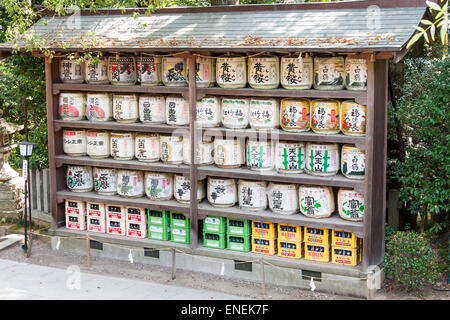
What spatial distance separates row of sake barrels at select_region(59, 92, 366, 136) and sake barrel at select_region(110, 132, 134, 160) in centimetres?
Answer: 30

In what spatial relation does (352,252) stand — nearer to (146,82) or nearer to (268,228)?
(268,228)

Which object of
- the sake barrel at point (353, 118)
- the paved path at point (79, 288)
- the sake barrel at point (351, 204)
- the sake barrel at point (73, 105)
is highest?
the sake barrel at point (73, 105)

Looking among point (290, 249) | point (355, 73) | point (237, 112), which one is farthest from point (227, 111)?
point (290, 249)

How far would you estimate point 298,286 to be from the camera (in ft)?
30.9

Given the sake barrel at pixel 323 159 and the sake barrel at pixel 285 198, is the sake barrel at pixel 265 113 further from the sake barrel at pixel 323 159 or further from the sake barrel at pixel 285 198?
the sake barrel at pixel 285 198

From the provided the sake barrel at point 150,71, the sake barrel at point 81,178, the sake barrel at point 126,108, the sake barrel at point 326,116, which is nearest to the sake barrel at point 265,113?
the sake barrel at point 326,116

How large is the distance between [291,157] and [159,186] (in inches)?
102

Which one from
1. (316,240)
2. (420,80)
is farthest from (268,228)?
(420,80)

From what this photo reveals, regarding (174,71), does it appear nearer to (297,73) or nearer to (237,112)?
(237,112)

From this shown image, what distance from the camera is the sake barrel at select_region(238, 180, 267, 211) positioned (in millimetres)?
9773

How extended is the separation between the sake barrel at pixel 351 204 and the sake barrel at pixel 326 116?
1.00 metres

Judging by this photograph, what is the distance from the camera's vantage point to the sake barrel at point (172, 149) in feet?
33.7

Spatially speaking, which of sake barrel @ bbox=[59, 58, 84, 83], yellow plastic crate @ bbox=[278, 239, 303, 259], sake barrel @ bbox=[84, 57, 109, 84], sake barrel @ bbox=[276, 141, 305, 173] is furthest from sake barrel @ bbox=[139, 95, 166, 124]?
yellow plastic crate @ bbox=[278, 239, 303, 259]

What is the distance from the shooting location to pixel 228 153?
388 inches
